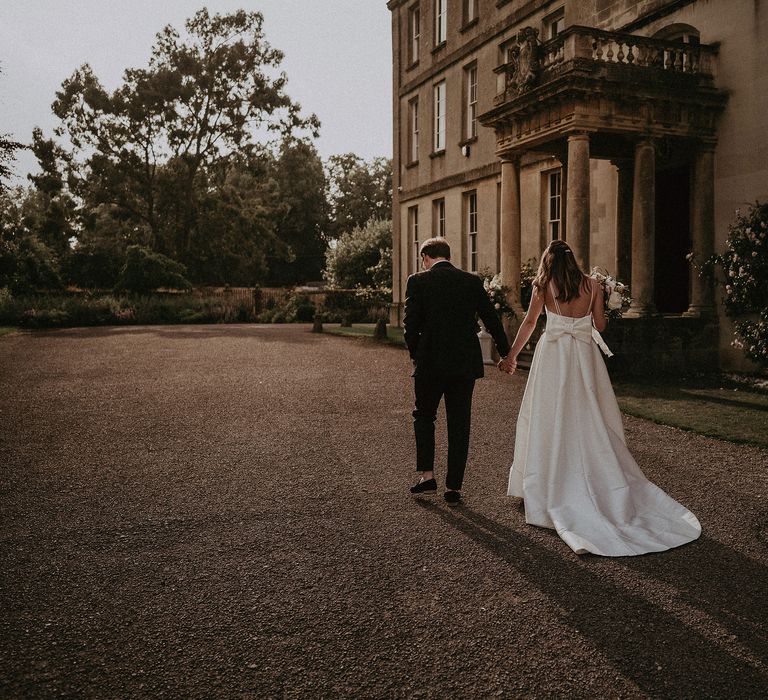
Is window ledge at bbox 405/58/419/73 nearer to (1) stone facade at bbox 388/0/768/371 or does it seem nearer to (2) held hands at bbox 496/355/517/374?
(1) stone facade at bbox 388/0/768/371

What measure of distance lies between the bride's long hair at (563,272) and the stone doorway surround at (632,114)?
25.5 ft

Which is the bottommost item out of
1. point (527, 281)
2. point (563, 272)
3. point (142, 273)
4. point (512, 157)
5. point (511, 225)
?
point (563, 272)

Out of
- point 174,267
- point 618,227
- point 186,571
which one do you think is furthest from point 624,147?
point 174,267

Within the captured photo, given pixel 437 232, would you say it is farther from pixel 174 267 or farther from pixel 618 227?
pixel 174 267

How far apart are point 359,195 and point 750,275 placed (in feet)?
190

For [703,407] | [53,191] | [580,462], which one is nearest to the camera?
[580,462]

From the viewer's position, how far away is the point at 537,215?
707 inches

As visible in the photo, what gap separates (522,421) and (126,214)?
4346cm

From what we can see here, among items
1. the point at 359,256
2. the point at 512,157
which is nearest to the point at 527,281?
the point at 512,157

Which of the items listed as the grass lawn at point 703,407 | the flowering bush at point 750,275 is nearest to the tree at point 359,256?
the flowering bush at point 750,275

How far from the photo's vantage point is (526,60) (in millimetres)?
13453

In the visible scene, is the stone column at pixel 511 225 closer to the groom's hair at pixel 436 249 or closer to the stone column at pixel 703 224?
the stone column at pixel 703 224

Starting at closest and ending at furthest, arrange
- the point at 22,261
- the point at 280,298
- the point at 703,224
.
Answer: the point at 703,224, the point at 22,261, the point at 280,298

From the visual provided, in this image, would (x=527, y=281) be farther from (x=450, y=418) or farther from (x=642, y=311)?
(x=450, y=418)
